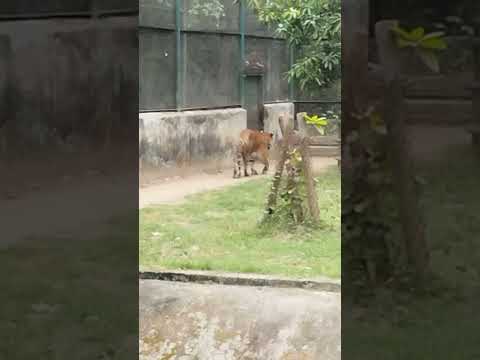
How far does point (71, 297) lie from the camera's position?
9.59 ft

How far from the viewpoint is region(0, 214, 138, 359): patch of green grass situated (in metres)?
2.88

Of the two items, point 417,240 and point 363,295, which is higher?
point 417,240

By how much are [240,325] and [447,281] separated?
2.15m

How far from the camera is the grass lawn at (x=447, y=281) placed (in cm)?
250

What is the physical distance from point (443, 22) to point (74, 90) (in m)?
1.18

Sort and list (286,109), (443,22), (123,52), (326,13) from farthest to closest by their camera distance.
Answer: (286,109), (326,13), (123,52), (443,22)

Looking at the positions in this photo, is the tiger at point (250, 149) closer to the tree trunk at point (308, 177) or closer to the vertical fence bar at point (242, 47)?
the vertical fence bar at point (242, 47)

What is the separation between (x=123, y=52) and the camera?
9.16ft

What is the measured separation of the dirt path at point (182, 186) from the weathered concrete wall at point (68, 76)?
583cm

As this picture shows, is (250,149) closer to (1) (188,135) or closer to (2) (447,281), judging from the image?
(1) (188,135)

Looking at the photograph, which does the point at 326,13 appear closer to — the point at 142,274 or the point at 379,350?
the point at 142,274

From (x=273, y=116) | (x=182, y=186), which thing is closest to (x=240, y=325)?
(x=182, y=186)

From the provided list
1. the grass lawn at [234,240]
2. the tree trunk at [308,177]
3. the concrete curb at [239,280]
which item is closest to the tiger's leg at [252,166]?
the grass lawn at [234,240]

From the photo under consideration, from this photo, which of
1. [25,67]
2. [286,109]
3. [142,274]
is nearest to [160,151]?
[286,109]
